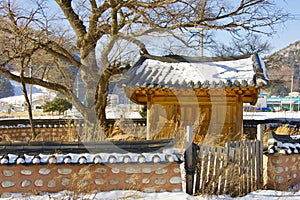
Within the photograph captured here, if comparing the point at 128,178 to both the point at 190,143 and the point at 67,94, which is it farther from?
the point at 67,94

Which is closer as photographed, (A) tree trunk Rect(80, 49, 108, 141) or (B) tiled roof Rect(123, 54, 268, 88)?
(B) tiled roof Rect(123, 54, 268, 88)

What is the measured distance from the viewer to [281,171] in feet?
16.7

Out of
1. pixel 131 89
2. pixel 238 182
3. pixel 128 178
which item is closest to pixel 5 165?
pixel 128 178

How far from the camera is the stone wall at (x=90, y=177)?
454 cm

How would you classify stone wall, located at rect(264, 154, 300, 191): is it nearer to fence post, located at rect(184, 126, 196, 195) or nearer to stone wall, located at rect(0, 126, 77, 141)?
fence post, located at rect(184, 126, 196, 195)

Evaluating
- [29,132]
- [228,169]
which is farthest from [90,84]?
[228,169]

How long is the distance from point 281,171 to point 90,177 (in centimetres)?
298

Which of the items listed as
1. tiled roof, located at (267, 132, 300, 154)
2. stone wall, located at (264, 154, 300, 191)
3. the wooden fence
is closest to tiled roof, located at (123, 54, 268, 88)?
tiled roof, located at (267, 132, 300, 154)

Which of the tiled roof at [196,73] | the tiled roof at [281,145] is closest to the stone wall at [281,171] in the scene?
the tiled roof at [281,145]

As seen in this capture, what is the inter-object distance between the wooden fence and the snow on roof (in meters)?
0.37

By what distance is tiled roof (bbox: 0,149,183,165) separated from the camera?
178 inches

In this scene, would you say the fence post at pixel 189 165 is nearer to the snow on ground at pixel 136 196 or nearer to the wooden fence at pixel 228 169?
the wooden fence at pixel 228 169

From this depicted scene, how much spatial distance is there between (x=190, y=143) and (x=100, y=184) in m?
1.44

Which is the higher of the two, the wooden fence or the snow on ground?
the wooden fence
